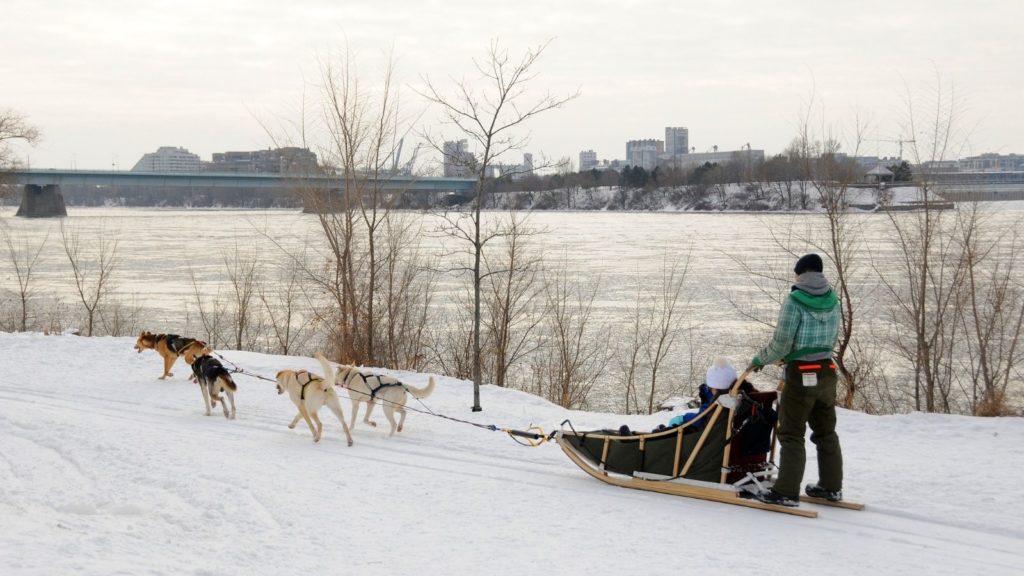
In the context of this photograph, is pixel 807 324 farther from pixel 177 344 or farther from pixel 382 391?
pixel 177 344

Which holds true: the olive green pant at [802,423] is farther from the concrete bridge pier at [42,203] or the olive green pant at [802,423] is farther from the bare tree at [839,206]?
the concrete bridge pier at [42,203]

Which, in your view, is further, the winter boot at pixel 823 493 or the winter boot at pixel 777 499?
the winter boot at pixel 823 493

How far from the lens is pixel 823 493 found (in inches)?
237

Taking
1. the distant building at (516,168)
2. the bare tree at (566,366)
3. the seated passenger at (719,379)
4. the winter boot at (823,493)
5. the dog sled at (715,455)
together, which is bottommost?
the bare tree at (566,366)

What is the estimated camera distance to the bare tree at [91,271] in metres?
19.7

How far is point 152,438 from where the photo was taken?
7.89m

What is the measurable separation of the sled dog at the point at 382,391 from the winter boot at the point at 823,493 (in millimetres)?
3587

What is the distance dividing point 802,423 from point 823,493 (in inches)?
23.0

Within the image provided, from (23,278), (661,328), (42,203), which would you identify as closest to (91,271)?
(23,278)

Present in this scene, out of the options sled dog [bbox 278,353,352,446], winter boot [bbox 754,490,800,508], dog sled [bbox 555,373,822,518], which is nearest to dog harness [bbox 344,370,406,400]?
sled dog [bbox 278,353,352,446]

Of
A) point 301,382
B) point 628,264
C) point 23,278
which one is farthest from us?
point 628,264

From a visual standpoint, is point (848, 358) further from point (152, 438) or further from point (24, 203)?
point (24, 203)

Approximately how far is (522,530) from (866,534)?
2177 millimetres

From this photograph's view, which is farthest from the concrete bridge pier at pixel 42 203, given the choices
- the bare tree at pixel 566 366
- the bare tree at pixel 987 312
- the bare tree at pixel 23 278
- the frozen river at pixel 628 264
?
the bare tree at pixel 987 312
